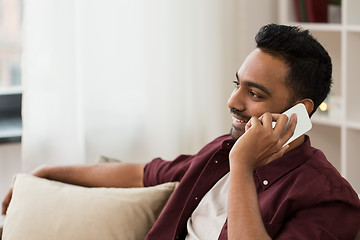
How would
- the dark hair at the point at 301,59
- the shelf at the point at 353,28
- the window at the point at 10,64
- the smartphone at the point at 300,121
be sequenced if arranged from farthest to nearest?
1. the window at the point at 10,64
2. the shelf at the point at 353,28
3. the dark hair at the point at 301,59
4. the smartphone at the point at 300,121

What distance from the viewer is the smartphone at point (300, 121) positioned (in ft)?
5.39

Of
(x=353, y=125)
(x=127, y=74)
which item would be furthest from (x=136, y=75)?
(x=353, y=125)

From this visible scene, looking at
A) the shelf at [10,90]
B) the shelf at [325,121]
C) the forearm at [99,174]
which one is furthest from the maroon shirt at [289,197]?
the shelf at [10,90]

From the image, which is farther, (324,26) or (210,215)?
(324,26)

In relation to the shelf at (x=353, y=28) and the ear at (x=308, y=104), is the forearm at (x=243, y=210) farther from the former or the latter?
the shelf at (x=353, y=28)

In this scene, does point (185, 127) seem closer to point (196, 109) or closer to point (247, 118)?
point (196, 109)

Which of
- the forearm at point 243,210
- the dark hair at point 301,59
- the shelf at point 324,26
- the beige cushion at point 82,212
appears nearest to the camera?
the forearm at point 243,210

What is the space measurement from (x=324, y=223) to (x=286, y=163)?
231 mm

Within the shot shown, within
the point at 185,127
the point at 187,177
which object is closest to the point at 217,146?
the point at 187,177

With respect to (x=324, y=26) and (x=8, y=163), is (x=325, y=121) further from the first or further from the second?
(x=8, y=163)

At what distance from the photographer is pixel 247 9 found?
299cm

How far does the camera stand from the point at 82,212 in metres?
2.05

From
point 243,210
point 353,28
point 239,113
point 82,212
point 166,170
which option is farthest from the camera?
point 353,28

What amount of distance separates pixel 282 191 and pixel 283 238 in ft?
0.53
